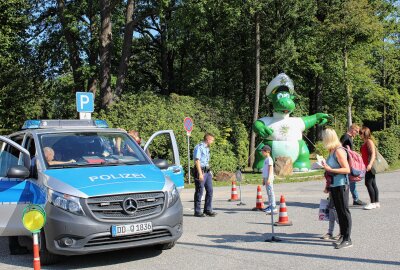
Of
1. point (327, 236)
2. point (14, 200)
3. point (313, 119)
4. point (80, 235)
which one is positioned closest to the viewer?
point (80, 235)

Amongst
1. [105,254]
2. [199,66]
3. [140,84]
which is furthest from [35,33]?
[105,254]

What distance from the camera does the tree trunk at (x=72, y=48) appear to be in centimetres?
2625

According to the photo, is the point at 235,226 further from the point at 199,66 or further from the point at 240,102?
the point at 199,66

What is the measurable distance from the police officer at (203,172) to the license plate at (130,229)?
12.3 feet

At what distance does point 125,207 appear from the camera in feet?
19.6

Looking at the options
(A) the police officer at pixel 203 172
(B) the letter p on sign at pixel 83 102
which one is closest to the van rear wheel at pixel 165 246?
(A) the police officer at pixel 203 172

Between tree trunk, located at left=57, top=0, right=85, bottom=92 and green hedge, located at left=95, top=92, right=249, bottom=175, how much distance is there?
574 centimetres

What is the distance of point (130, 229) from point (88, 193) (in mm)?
694

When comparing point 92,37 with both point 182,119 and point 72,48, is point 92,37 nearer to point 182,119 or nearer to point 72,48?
point 72,48

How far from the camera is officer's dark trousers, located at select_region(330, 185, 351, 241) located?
695 cm

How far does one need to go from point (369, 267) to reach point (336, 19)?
24110 millimetres

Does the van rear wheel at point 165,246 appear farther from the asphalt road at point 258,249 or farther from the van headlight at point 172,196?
the van headlight at point 172,196

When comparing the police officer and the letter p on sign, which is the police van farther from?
the letter p on sign

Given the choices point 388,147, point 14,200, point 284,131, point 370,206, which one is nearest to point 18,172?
point 14,200
